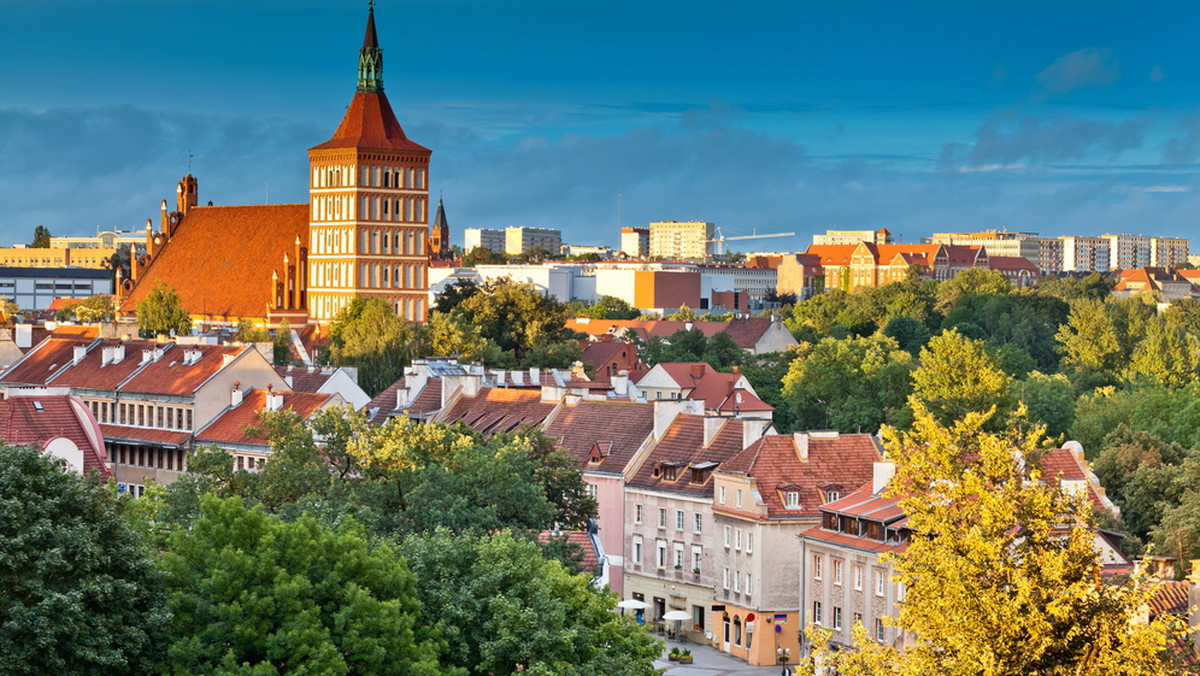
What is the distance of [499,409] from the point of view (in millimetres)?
89062

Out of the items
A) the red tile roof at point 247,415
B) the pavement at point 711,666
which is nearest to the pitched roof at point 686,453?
the pavement at point 711,666

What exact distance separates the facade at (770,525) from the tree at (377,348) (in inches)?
2136

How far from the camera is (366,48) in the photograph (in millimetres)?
170250

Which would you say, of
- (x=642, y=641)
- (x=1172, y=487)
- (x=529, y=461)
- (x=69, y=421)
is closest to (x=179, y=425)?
(x=69, y=421)

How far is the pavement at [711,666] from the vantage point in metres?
65.0

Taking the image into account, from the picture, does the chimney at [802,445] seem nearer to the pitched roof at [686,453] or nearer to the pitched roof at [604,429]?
the pitched roof at [686,453]

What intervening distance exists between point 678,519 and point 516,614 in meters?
36.6

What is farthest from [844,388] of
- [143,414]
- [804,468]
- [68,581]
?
[68,581]

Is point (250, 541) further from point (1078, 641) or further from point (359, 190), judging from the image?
point (359, 190)

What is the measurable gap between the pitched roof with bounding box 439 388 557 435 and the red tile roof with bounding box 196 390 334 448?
6407 mm

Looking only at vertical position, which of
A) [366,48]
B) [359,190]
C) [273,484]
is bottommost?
[273,484]

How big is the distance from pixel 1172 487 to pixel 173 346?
50530 mm

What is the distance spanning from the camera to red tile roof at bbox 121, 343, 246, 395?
93000 millimetres

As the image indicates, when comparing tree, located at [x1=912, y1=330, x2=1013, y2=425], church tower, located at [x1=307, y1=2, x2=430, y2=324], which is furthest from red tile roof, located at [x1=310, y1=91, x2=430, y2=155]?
tree, located at [x1=912, y1=330, x2=1013, y2=425]
